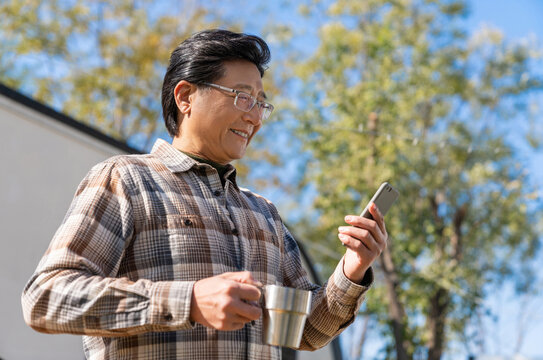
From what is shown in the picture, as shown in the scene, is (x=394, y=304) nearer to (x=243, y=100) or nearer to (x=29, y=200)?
(x=29, y=200)

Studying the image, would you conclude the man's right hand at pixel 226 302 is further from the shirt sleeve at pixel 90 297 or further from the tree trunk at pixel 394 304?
the tree trunk at pixel 394 304

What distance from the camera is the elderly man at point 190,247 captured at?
4.41 ft

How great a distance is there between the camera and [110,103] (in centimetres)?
1705

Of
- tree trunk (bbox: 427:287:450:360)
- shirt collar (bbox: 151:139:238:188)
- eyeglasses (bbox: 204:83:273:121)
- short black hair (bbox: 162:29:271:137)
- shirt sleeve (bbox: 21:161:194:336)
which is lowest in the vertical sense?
tree trunk (bbox: 427:287:450:360)

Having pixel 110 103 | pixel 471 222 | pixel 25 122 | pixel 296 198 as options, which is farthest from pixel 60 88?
pixel 25 122

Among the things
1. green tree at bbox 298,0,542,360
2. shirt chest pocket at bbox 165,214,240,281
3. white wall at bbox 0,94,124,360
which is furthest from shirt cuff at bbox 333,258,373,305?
green tree at bbox 298,0,542,360

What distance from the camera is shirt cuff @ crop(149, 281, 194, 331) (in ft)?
4.34

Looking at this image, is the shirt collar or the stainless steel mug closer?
the stainless steel mug

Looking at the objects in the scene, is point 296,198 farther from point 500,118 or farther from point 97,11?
point 97,11

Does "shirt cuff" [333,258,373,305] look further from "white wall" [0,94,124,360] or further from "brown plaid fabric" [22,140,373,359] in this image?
"white wall" [0,94,124,360]

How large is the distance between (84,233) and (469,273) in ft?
41.0

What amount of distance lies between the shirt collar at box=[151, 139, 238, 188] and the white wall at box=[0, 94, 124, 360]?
3039 millimetres

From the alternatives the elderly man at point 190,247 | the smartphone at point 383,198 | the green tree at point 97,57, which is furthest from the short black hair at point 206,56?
the green tree at point 97,57

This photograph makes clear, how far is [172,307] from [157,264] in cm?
26
